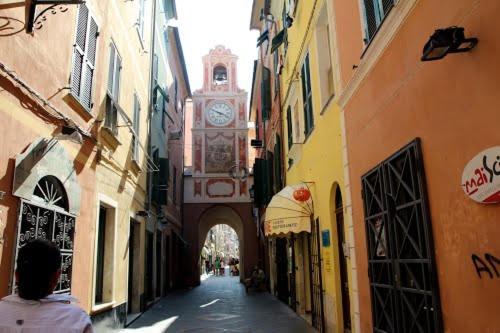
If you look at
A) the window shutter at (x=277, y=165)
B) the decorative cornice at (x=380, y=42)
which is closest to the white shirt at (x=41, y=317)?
the decorative cornice at (x=380, y=42)

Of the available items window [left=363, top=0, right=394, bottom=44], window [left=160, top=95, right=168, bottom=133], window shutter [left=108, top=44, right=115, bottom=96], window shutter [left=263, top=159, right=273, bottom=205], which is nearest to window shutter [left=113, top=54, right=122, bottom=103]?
window shutter [left=108, top=44, right=115, bottom=96]

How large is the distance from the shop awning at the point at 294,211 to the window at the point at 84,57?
179 inches

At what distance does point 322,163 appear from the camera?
29.3ft

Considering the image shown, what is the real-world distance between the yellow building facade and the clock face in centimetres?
1547

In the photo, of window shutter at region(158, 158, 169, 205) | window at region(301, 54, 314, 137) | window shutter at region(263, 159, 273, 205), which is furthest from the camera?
window shutter at region(263, 159, 273, 205)

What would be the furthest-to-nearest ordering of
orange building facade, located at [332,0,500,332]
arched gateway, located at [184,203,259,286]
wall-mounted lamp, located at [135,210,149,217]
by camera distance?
1. arched gateway, located at [184,203,259,286]
2. wall-mounted lamp, located at [135,210,149,217]
3. orange building facade, located at [332,0,500,332]

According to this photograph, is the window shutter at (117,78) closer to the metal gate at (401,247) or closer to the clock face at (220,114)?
the metal gate at (401,247)

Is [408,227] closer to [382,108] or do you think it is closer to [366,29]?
[382,108]

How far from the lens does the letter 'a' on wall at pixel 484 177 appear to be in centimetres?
313

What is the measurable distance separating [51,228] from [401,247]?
443 centimetres

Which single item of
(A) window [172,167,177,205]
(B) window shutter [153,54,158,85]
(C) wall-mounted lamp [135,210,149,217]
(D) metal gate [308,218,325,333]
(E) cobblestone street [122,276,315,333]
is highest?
(B) window shutter [153,54,158,85]

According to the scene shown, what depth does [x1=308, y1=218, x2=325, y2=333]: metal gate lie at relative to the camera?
909cm

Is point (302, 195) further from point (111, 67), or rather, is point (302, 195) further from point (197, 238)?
point (197, 238)

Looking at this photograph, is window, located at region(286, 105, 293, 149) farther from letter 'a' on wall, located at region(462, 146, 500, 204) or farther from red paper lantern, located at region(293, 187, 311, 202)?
Result: letter 'a' on wall, located at region(462, 146, 500, 204)
